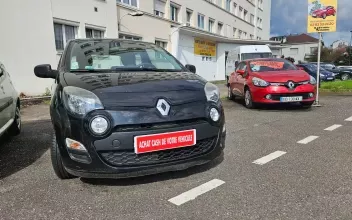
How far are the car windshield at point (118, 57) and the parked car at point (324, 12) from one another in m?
6.11

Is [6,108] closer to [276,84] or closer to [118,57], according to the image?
[118,57]

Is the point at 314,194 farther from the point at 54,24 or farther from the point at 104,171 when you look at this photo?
the point at 54,24

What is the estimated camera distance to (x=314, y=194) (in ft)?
8.85

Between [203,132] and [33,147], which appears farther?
[33,147]

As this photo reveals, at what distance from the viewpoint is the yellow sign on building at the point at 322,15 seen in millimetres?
8016

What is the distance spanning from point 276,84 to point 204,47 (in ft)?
53.5

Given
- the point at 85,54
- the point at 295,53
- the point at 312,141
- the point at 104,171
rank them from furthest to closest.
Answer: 1. the point at 295,53
2. the point at 312,141
3. the point at 85,54
4. the point at 104,171

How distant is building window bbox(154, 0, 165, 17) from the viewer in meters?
18.5

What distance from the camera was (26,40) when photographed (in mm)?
10523

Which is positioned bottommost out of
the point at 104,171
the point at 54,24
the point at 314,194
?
the point at 314,194

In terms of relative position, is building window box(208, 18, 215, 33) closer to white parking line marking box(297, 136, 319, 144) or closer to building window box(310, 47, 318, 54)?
white parking line marking box(297, 136, 319, 144)

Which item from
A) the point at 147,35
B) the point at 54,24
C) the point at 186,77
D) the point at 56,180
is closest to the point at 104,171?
the point at 56,180

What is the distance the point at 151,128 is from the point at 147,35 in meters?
15.2

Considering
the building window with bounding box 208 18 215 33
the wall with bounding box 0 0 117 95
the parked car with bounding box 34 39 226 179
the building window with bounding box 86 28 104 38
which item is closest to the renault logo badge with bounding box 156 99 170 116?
the parked car with bounding box 34 39 226 179
